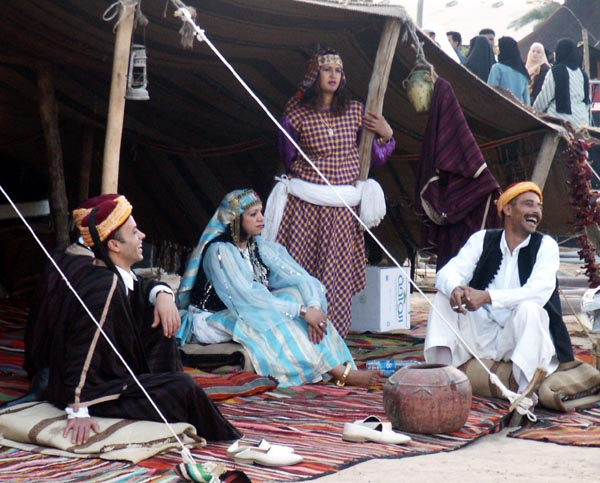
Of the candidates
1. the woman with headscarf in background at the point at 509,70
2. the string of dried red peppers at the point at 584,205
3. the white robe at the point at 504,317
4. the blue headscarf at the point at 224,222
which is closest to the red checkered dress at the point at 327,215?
the blue headscarf at the point at 224,222

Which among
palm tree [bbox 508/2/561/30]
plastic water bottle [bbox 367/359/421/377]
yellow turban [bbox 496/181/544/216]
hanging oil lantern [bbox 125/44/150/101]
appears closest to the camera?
hanging oil lantern [bbox 125/44/150/101]

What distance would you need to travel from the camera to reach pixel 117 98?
4.79 meters

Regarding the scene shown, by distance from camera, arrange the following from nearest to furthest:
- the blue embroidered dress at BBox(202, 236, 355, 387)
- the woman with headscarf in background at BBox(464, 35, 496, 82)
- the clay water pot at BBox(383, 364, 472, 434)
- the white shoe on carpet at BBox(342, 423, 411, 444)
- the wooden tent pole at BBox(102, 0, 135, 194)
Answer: the white shoe on carpet at BBox(342, 423, 411, 444) < the clay water pot at BBox(383, 364, 472, 434) < the wooden tent pole at BBox(102, 0, 135, 194) < the blue embroidered dress at BBox(202, 236, 355, 387) < the woman with headscarf in background at BBox(464, 35, 496, 82)

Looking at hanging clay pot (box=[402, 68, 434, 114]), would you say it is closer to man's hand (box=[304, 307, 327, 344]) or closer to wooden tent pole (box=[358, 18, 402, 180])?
wooden tent pole (box=[358, 18, 402, 180])

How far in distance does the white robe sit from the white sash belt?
928 millimetres

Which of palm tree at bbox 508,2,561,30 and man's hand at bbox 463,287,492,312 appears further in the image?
palm tree at bbox 508,2,561,30

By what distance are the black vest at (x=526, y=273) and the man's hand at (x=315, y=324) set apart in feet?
2.53

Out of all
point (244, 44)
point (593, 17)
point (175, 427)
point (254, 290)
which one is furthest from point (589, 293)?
point (593, 17)

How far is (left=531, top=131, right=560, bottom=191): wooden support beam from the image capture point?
7289 mm

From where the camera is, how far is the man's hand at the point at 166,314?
4223 millimetres

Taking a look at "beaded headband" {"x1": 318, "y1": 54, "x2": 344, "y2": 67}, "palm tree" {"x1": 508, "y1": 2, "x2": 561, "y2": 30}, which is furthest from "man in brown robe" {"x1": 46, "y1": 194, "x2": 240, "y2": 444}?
"palm tree" {"x1": 508, "y1": 2, "x2": 561, "y2": 30}

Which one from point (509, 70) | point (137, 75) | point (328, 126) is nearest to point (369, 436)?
point (137, 75)

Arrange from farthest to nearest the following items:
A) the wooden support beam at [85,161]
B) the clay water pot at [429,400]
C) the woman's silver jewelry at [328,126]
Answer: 1. the wooden support beam at [85,161]
2. the woman's silver jewelry at [328,126]
3. the clay water pot at [429,400]

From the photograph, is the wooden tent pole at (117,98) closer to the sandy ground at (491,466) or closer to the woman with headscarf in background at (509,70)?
the sandy ground at (491,466)
